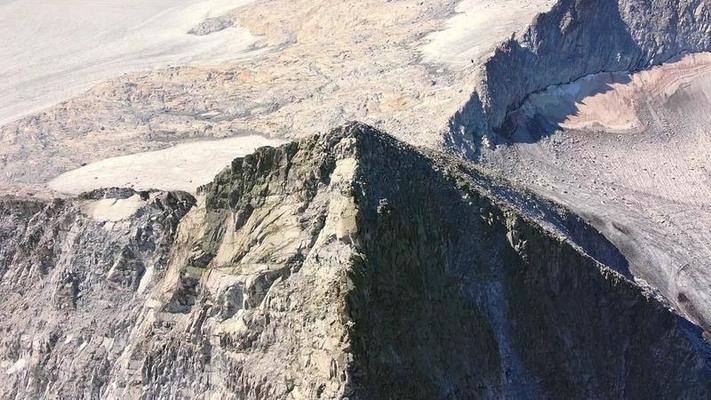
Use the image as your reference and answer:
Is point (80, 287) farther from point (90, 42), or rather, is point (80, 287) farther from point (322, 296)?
point (90, 42)

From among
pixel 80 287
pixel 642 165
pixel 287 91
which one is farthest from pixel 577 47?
pixel 80 287

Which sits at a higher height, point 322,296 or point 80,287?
point 322,296

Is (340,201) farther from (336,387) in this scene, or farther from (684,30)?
(684,30)

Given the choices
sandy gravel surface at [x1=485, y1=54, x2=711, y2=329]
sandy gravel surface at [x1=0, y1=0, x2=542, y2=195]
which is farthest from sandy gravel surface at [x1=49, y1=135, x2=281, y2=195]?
sandy gravel surface at [x1=485, y1=54, x2=711, y2=329]

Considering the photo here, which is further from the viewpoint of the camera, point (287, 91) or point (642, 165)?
point (287, 91)

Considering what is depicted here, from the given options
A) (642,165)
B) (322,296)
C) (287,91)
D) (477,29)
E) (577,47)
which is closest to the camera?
(322,296)

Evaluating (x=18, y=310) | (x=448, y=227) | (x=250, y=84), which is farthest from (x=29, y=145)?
(x=448, y=227)

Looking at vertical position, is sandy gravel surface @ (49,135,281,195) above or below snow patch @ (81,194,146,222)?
below

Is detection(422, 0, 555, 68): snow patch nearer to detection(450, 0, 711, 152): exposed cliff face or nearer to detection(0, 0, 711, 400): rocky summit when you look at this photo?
detection(0, 0, 711, 400): rocky summit
